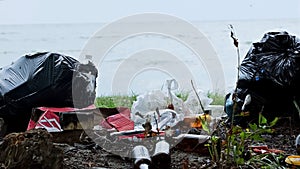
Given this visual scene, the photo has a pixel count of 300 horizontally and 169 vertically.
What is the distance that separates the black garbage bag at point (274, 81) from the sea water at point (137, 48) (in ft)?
0.55

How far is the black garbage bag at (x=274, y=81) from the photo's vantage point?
2.26 meters

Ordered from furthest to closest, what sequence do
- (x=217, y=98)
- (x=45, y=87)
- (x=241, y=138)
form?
(x=217, y=98), (x=45, y=87), (x=241, y=138)

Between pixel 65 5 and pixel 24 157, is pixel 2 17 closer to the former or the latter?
pixel 65 5

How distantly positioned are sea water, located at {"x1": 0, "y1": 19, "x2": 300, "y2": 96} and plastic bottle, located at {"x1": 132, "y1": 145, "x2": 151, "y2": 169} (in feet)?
1.77

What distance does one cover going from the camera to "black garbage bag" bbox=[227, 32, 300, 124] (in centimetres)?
226

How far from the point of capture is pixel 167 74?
2301 mm

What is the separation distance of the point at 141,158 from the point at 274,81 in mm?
1043

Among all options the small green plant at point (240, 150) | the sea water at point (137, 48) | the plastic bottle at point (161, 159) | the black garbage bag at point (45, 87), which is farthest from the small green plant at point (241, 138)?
the black garbage bag at point (45, 87)

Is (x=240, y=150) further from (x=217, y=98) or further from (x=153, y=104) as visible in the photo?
(x=217, y=98)

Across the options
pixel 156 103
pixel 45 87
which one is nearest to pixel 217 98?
pixel 156 103

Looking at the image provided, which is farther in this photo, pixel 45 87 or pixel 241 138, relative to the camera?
pixel 45 87

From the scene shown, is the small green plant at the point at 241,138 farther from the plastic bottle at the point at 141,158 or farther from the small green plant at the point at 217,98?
the small green plant at the point at 217,98

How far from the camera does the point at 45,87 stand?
2.11m

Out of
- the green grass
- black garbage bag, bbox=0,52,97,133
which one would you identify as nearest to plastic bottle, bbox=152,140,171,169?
black garbage bag, bbox=0,52,97,133
